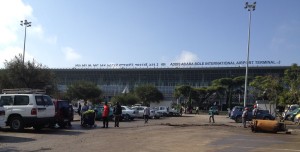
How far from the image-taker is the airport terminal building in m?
130

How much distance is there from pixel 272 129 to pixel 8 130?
45.5ft

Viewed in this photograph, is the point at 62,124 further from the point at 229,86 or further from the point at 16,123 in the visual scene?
the point at 229,86

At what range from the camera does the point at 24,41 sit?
56.9 m

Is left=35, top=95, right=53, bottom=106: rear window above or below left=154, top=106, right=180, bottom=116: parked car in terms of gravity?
above

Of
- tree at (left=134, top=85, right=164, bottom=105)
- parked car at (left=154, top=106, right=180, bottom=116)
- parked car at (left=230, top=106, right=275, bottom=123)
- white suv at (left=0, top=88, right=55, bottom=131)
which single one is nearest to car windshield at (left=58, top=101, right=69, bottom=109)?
white suv at (left=0, top=88, right=55, bottom=131)

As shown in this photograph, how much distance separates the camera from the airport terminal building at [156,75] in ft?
425

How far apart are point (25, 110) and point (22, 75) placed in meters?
21.3

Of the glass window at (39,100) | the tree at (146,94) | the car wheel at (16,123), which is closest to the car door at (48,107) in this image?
the glass window at (39,100)

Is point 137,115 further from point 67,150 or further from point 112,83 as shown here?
point 112,83

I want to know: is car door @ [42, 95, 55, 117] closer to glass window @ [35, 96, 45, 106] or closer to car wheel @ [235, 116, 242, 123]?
glass window @ [35, 96, 45, 106]

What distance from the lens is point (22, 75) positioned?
1609 inches

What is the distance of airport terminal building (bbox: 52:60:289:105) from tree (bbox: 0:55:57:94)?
8816cm

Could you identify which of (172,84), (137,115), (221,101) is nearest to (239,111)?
(137,115)

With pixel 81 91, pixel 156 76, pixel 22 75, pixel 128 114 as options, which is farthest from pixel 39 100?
pixel 156 76
